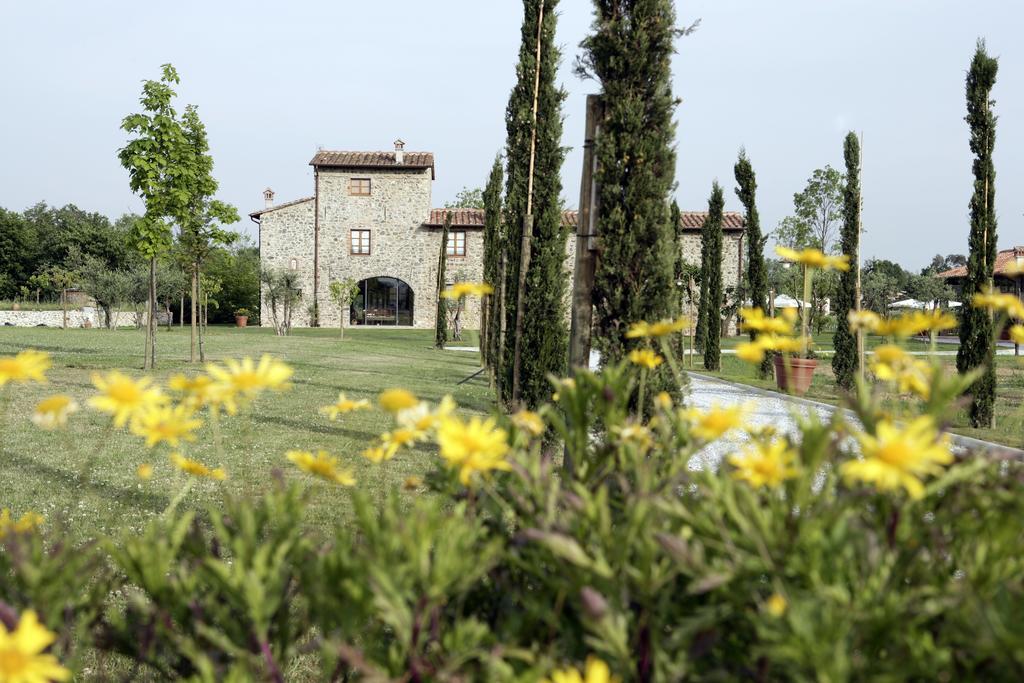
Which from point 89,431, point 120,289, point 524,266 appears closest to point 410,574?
point 524,266

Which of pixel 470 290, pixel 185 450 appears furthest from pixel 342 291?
pixel 470 290

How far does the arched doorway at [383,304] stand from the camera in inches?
1357

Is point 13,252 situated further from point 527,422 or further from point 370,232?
point 527,422

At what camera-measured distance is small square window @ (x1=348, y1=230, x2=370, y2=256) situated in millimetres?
31922

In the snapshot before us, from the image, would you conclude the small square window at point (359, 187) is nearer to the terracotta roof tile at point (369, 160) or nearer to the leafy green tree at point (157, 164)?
the terracotta roof tile at point (369, 160)

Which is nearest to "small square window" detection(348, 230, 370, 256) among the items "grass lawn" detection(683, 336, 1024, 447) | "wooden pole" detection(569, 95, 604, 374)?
"grass lawn" detection(683, 336, 1024, 447)

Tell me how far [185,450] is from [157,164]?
21.3ft

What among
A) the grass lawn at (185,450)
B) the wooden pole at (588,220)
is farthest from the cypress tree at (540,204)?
the wooden pole at (588,220)

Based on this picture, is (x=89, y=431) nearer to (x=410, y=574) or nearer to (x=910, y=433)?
(x=410, y=574)

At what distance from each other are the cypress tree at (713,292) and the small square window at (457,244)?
54.6 ft

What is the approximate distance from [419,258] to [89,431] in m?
26.0

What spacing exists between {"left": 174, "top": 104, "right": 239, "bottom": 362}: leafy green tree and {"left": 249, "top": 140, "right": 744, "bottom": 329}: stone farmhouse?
18.5 meters

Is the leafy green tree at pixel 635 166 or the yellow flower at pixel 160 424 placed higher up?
the leafy green tree at pixel 635 166

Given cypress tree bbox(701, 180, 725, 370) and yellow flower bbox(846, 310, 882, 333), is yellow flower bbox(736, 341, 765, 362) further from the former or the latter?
cypress tree bbox(701, 180, 725, 370)
